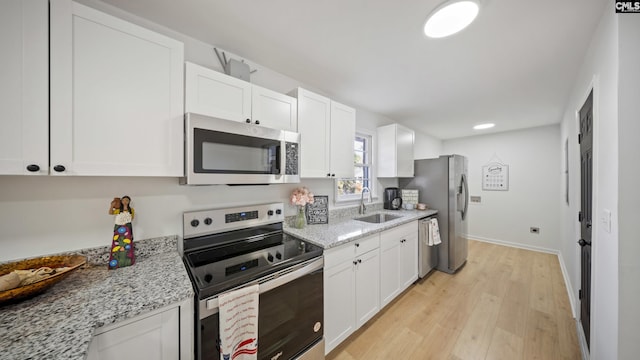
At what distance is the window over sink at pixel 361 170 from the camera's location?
111 inches

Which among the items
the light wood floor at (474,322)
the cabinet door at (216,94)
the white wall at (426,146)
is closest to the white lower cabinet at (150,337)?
the cabinet door at (216,94)

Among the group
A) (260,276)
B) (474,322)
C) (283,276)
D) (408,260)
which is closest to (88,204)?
(260,276)

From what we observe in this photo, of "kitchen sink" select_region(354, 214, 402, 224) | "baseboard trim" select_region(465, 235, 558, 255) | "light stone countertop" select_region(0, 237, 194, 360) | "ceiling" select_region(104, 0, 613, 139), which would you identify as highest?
"ceiling" select_region(104, 0, 613, 139)

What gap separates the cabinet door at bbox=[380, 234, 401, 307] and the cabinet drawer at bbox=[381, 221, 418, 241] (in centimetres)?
1

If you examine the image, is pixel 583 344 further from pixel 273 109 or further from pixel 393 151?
pixel 273 109

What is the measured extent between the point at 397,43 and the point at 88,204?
227 cm

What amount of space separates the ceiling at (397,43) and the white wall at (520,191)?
185 cm

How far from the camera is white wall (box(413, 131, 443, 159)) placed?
14.4 feet

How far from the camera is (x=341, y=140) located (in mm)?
2184

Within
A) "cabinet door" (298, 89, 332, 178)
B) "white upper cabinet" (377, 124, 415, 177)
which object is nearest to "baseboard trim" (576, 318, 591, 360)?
"white upper cabinet" (377, 124, 415, 177)

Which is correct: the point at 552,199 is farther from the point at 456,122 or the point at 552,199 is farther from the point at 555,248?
the point at 456,122

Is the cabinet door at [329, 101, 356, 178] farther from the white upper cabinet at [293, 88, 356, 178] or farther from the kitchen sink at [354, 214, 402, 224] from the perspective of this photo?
the kitchen sink at [354, 214, 402, 224]

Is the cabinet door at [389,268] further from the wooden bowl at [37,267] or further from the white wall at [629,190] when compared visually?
the wooden bowl at [37,267]

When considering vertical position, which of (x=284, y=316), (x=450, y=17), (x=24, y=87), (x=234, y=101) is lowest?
(x=284, y=316)
